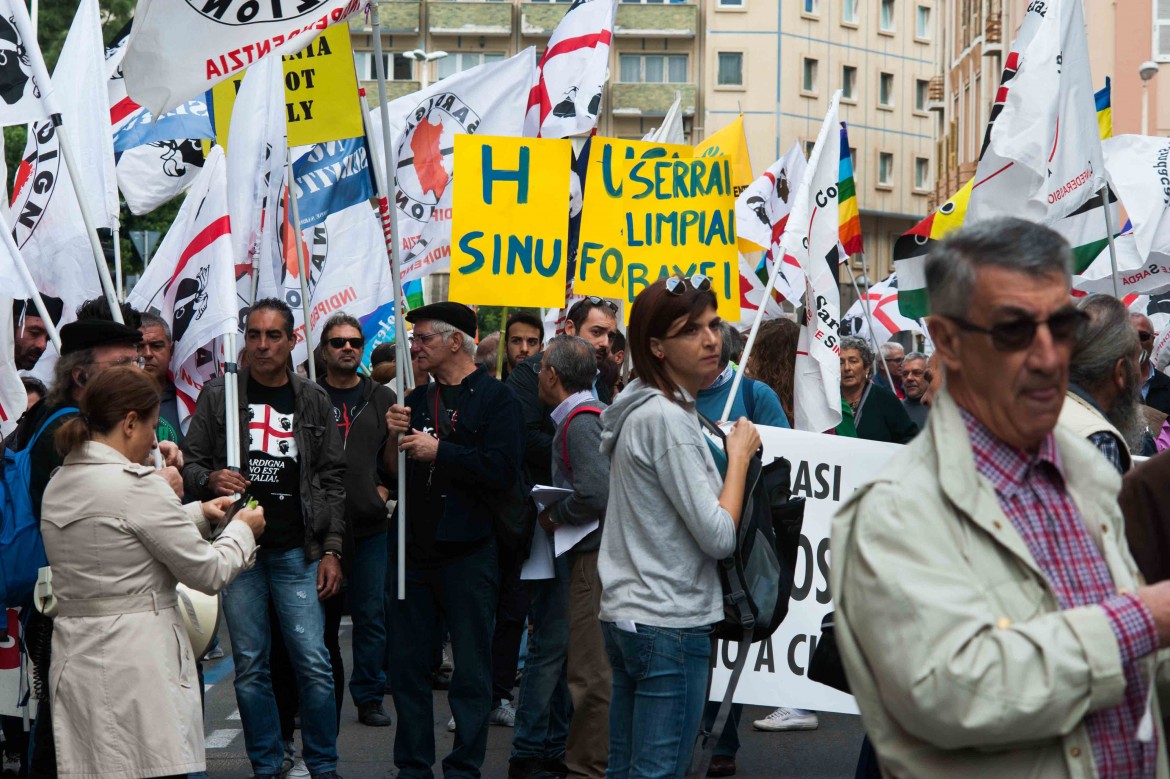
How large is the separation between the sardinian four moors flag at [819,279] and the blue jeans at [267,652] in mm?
2827

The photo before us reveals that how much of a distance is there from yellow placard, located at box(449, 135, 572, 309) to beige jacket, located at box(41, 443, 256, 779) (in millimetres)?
4106

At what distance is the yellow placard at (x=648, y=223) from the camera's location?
9.38 m

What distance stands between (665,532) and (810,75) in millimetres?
58963

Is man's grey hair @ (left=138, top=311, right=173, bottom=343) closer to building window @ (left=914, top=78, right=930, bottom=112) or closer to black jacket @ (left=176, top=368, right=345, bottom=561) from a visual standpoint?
black jacket @ (left=176, top=368, right=345, bottom=561)

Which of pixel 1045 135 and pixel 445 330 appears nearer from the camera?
A: pixel 445 330

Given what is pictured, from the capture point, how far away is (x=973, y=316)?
2631 mm

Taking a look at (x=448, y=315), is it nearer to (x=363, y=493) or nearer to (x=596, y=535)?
(x=596, y=535)

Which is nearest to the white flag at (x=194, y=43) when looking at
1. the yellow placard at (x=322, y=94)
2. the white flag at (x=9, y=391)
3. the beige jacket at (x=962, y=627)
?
the white flag at (x=9, y=391)

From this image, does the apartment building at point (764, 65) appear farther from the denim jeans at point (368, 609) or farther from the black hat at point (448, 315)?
the black hat at point (448, 315)

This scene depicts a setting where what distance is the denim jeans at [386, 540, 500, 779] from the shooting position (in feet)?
22.6

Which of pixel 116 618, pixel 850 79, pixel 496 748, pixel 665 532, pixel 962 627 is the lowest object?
pixel 496 748

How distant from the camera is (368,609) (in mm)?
9109

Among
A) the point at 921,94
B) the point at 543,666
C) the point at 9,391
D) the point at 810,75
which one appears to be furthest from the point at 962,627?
the point at 921,94

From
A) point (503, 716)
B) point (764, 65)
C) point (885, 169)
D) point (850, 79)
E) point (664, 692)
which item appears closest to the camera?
point (664, 692)
